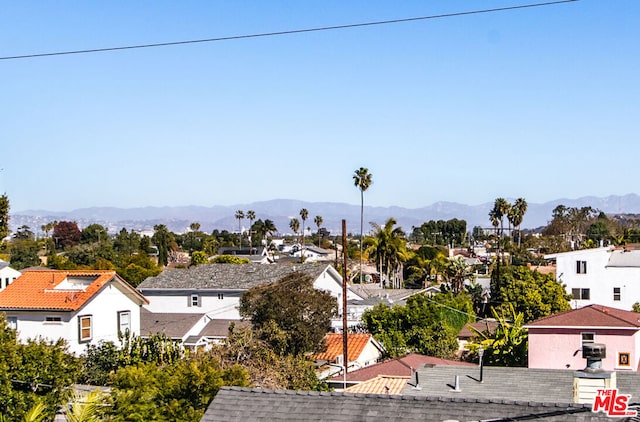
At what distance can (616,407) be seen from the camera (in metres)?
9.71

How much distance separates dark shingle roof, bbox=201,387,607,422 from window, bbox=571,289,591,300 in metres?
50.1

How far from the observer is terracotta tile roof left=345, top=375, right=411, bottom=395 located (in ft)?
93.3

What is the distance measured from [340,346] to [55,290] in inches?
546

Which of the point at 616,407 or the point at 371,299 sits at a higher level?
the point at 616,407

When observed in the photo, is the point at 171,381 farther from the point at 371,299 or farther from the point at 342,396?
the point at 371,299

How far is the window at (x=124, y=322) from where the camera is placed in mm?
42250

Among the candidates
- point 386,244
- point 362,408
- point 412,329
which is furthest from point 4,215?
point 386,244

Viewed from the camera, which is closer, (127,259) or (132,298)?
(132,298)

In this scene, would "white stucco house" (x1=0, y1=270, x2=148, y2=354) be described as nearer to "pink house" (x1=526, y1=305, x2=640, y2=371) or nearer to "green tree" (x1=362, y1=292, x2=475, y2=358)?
"green tree" (x1=362, y1=292, x2=475, y2=358)

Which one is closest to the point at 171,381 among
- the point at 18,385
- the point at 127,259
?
the point at 18,385

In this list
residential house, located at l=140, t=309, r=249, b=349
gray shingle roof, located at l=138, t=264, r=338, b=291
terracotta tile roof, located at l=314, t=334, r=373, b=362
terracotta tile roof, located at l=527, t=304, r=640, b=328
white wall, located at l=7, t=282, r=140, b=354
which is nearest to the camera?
terracotta tile roof, located at l=527, t=304, r=640, b=328

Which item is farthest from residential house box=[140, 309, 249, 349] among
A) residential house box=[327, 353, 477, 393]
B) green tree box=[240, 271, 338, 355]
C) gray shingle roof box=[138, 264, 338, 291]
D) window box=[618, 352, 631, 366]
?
window box=[618, 352, 631, 366]

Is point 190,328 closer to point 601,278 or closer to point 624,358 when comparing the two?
point 624,358

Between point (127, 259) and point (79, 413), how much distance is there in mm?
77826
